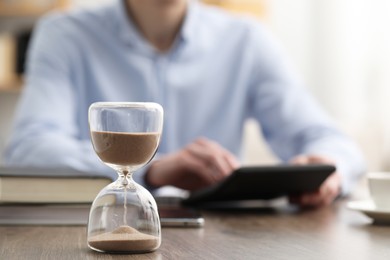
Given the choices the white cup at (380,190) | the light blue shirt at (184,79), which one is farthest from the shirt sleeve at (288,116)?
the white cup at (380,190)

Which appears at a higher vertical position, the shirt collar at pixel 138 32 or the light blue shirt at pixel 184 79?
the shirt collar at pixel 138 32

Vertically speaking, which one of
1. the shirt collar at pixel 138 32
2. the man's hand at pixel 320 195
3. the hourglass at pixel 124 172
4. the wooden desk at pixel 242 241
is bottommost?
the man's hand at pixel 320 195

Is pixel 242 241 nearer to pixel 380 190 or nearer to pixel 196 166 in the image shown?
pixel 380 190

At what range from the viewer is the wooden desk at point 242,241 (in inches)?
30.2

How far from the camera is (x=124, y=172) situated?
2.52 ft

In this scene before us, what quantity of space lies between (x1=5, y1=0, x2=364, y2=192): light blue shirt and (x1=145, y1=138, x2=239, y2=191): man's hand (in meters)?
0.46

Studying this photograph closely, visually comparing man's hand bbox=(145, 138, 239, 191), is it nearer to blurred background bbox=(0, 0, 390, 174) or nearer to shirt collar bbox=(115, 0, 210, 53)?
shirt collar bbox=(115, 0, 210, 53)

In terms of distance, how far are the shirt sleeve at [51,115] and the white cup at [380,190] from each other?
532 millimetres

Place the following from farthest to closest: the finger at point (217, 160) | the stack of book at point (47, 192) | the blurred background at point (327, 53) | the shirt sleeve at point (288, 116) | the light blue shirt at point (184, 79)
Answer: the blurred background at point (327, 53), the light blue shirt at point (184, 79), the shirt sleeve at point (288, 116), the finger at point (217, 160), the stack of book at point (47, 192)

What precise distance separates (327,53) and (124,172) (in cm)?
312

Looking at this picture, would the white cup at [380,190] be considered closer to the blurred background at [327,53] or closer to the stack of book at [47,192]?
the stack of book at [47,192]

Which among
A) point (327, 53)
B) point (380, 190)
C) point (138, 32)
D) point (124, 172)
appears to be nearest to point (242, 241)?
point (124, 172)

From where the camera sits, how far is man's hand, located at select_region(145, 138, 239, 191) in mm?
1312

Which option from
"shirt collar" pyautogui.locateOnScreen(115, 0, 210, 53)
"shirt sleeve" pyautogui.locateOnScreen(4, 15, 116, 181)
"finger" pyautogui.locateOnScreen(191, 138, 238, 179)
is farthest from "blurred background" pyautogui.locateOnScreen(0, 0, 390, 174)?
"finger" pyautogui.locateOnScreen(191, 138, 238, 179)
